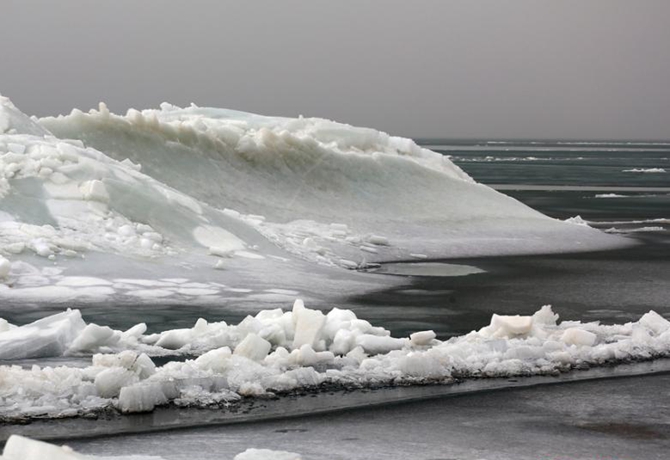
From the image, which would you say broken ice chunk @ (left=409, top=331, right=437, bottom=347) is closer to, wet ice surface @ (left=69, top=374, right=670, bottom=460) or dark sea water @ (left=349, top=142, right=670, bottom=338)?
dark sea water @ (left=349, top=142, right=670, bottom=338)

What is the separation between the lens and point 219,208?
2217 centimetres

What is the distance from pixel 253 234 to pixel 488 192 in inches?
395

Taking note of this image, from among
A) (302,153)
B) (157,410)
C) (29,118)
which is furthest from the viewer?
(302,153)

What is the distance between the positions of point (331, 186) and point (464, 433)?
17.3m

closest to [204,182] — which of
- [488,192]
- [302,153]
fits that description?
[302,153]

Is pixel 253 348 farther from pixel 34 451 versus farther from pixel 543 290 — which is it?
pixel 543 290

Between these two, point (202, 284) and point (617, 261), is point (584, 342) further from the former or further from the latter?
point (617, 261)

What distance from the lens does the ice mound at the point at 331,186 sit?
22.2 metres

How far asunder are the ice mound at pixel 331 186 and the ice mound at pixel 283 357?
9389 mm

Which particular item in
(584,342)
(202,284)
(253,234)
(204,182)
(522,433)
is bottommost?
(522,433)

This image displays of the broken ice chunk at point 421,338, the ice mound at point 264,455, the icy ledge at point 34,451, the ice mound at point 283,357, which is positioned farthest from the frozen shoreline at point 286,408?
the icy ledge at point 34,451

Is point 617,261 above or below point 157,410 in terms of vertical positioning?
above

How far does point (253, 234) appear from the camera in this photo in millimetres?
18016

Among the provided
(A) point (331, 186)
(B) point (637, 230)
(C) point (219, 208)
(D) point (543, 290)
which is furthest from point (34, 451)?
(B) point (637, 230)
